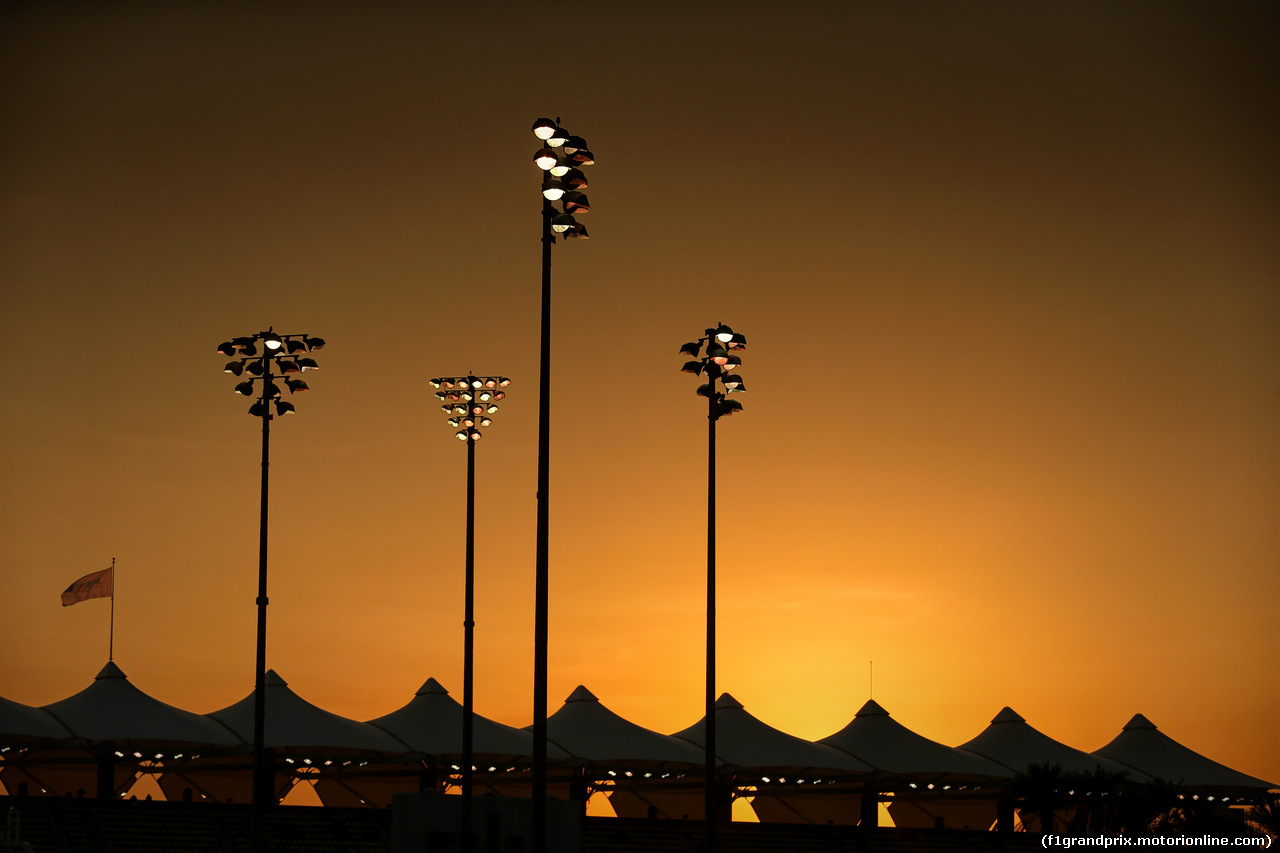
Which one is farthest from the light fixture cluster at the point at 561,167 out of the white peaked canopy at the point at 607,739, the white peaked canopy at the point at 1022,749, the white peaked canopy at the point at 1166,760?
the white peaked canopy at the point at 1166,760

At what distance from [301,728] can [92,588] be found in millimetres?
8704

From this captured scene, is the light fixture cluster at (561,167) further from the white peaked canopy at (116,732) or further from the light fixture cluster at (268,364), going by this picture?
the white peaked canopy at (116,732)

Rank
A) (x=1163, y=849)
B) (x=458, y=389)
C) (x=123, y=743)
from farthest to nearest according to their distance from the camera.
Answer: (x=123, y=743) → (x=1163, y=849) → (x=458, y=389)

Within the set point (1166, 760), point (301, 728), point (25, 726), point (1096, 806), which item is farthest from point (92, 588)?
point (1166, 760)

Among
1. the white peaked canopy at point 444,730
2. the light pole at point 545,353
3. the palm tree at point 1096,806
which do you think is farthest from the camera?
the white peaked canopy at point 444,730

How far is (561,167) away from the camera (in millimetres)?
19516

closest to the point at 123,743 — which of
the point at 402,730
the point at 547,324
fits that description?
the point at 402,730

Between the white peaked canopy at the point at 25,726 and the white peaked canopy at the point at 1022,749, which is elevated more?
the white peaked canopy at the point at 25,726

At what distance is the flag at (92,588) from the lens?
140 feet

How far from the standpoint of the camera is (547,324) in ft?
62.1

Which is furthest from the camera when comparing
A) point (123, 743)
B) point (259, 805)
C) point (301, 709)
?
point (301, 709)

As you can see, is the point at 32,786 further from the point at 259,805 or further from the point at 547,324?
the point at 547,324

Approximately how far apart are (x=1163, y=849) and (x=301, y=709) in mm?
27353

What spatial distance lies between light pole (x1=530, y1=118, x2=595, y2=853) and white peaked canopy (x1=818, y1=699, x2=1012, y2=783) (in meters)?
40.2
